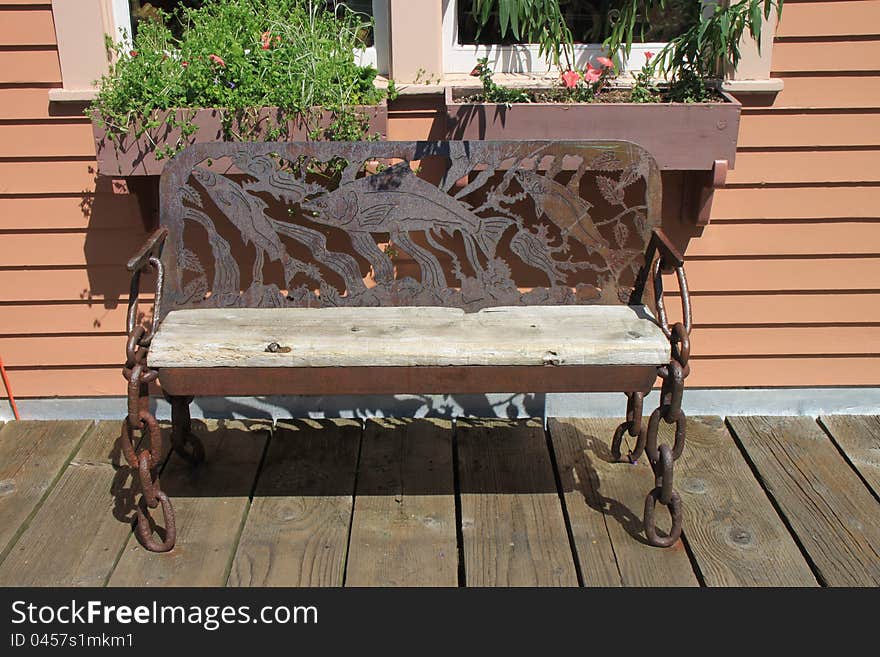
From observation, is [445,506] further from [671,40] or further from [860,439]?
[671,40]

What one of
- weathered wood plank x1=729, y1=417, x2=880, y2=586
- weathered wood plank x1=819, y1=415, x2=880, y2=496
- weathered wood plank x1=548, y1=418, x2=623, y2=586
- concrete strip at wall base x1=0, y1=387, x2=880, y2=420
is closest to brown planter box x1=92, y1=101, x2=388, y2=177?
concrete strip at wall base x1=0, y1=387, x2=880, y2=420

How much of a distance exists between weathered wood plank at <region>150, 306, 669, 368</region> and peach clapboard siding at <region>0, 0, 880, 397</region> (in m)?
0.64

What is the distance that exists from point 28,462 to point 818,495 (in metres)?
2.59

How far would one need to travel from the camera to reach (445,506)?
3072mm

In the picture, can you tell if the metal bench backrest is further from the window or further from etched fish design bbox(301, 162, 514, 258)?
the window

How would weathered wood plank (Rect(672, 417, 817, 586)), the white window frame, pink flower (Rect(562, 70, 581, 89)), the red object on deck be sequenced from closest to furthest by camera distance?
weathered wood plank (Rect(672, 417, 817, 586))
pink flower (Rect(562, 70, 581, 89))
the white window frame
the red object on deck

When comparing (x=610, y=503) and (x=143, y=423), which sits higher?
(x=143, y=423)

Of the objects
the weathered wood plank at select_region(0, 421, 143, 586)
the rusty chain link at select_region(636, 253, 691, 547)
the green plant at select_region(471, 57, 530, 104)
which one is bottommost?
the weathered wood plank at select_region(0, 421, 143, 586)

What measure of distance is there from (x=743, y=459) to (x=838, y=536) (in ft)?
1.57

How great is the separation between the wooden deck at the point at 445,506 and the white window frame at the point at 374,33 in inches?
50.0

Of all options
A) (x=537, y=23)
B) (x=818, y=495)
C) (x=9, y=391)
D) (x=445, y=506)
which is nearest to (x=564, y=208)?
(x=537, y=23)

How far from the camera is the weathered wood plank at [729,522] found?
2.75m

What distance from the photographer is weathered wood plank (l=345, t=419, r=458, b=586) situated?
277 cm
